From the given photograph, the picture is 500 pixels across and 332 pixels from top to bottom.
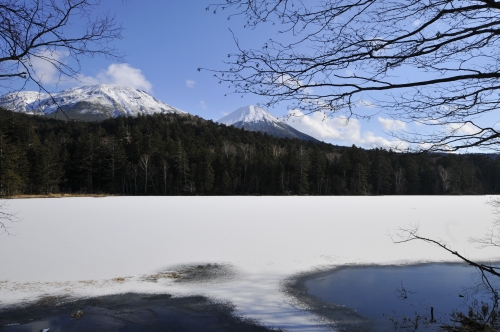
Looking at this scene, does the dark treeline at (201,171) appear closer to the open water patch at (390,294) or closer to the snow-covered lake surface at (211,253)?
the snow-covered lake surface at (211,253)

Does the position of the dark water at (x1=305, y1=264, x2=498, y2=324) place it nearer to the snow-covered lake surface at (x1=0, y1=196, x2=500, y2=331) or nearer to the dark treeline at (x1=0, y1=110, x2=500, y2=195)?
the snow-covered lake surface at (x1=0, y1=196, x2=500, y2=331)

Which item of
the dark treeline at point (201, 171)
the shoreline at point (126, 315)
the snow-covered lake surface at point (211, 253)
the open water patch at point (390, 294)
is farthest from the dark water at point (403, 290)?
the dark treeline at point (201, 171)

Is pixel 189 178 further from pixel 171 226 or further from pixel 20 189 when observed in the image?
pixel 171 226

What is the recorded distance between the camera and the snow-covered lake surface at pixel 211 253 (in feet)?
19.0

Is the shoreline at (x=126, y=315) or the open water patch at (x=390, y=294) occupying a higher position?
the shoreline at (x=126, y=315)

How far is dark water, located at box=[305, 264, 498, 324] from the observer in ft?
16.5

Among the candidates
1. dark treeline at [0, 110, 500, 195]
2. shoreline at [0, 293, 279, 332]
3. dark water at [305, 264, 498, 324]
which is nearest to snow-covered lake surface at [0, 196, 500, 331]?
shoreline at [0, 293, 279, 332]

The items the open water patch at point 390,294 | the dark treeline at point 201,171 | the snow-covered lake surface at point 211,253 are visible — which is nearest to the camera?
the open water patch at point 390,294

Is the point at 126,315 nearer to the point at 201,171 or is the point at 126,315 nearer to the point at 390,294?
the point at 390,294

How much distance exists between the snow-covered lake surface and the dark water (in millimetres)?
651

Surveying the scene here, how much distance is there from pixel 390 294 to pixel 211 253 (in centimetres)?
471

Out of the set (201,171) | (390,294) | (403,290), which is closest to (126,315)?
(390,294)

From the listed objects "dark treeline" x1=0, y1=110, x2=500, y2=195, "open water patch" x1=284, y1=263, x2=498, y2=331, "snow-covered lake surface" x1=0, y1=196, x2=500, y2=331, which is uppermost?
"dark treeline" x1=0, y1=110, x2=500, y2=195

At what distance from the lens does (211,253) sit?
8.68 m
